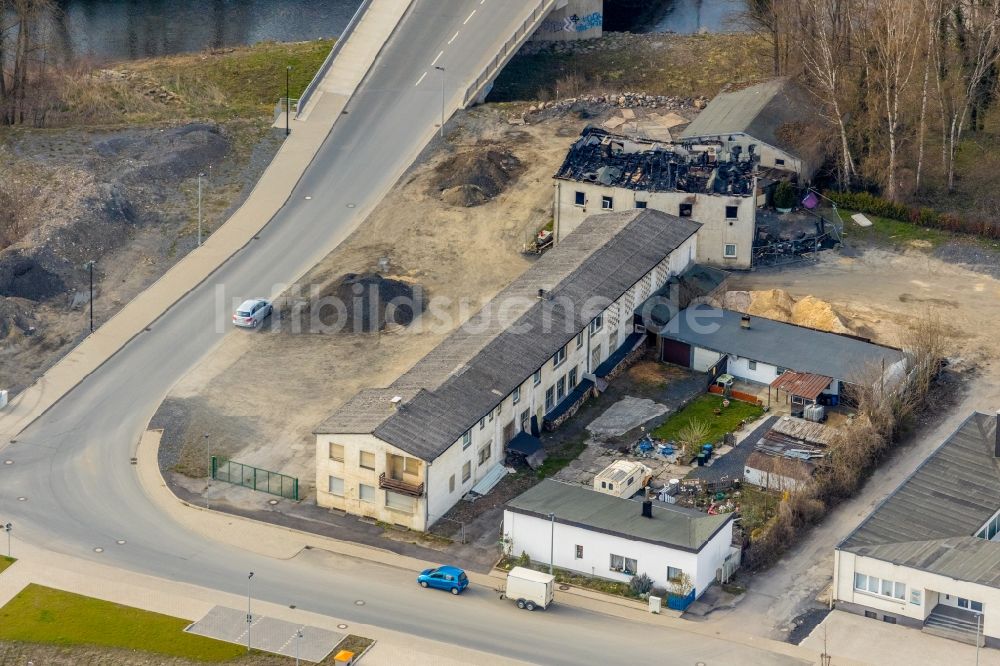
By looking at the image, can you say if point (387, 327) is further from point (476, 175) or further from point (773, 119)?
point (773, 119)

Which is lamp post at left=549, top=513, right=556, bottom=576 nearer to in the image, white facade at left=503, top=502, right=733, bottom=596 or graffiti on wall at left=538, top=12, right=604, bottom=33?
white facade at left=503, top=502, right=733, bottom=596

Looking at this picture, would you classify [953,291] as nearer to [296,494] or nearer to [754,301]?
[754,301]

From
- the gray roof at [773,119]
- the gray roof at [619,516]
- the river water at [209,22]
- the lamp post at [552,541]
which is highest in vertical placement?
the river water at [209,22]

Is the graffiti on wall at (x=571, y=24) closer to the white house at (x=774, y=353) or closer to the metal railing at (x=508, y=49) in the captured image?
the metal railing at (x=508, y=49)

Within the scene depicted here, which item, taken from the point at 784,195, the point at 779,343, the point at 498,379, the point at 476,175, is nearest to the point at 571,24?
the point at 476,175

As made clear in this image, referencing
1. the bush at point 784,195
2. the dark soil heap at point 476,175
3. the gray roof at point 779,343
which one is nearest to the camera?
the gray roof at point 779,343

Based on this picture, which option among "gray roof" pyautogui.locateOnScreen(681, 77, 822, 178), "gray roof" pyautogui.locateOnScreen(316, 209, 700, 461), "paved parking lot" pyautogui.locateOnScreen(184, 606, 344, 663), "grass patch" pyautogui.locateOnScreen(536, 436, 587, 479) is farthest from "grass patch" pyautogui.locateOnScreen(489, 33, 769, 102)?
"paved parking lot" pyautogui.locateOnScreen(184, 606, 344, 663)

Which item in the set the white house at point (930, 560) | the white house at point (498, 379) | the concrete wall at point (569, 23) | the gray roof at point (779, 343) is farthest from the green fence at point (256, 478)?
the concrete wall at point (569, 23)
